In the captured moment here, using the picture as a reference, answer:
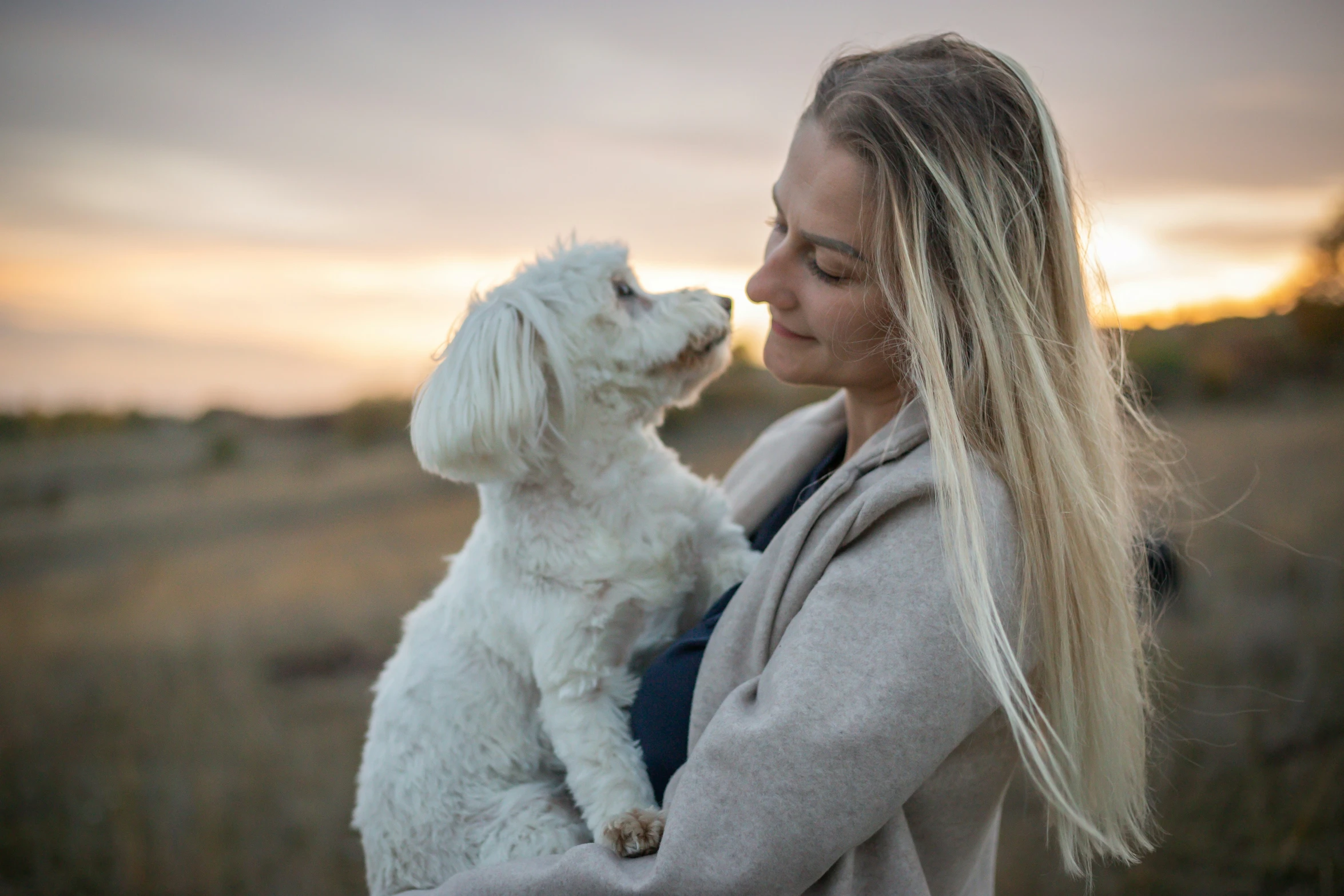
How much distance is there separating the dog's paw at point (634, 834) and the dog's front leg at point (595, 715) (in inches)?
1.3

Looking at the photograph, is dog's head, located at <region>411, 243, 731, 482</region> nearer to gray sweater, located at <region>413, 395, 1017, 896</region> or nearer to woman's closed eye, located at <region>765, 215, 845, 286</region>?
woman's closed eye, located at <region>765, 215, 845, 286</region>

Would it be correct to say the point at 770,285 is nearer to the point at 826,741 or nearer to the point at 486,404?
the point at 486,404

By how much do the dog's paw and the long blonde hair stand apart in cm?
70

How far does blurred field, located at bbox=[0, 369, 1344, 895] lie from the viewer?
4.05m

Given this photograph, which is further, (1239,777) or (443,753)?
(1239,777)

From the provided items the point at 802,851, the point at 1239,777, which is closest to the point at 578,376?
the point at 802,851

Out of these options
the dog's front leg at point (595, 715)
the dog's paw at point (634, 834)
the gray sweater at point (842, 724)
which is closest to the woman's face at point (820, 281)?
the gray sweater at point (842, 724)

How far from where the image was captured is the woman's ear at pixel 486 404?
192 centimetres

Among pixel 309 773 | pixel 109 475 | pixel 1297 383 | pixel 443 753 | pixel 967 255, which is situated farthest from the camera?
pixel 109 475

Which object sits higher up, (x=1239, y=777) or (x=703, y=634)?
(x=703, y=634)

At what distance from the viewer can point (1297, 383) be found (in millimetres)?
7102

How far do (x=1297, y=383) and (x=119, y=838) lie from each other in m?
9.57

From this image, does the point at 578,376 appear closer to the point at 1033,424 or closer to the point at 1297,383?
the point at 1033,424

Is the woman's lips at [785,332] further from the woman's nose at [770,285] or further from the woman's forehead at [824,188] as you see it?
the woman's forehead at [824,188]
